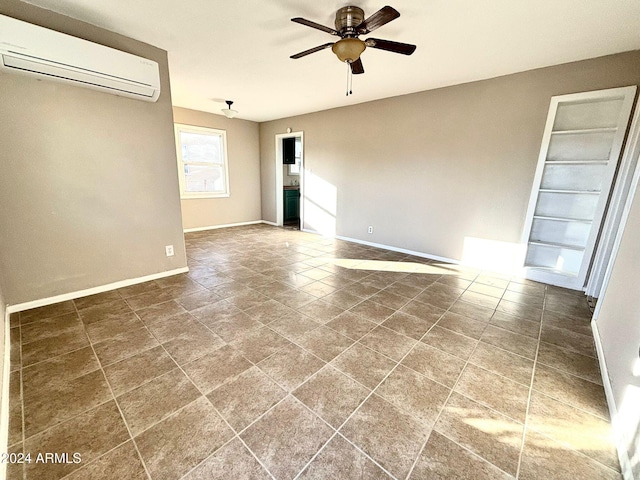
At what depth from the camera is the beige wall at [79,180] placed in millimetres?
2156

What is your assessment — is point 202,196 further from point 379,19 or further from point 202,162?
point 379,19

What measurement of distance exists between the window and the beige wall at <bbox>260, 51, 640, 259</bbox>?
1965 mm

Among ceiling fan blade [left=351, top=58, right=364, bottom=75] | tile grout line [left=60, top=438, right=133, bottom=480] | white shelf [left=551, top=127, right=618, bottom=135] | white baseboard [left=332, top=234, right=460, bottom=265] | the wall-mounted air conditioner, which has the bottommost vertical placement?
tile grout line [left=60, top=438, right=133, bottom=480]

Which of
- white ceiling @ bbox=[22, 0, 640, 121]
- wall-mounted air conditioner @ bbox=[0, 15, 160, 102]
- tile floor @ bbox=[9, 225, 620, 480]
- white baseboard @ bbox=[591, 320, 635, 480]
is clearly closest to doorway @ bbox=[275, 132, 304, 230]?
white ceiling @ bbox=[22, 0, 640, 121]

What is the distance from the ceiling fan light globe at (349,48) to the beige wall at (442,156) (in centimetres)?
162

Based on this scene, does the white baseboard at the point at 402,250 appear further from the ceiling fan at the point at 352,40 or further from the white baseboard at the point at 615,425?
the ceiling fan at the point at 352,40

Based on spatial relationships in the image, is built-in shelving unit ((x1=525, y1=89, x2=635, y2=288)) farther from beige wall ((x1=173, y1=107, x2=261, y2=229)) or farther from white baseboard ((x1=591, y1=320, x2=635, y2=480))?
beige wall ((x1=173, y1=107, x2=261, y2=229))

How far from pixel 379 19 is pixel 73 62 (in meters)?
2.44

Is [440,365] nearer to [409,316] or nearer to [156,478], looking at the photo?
[409,316]

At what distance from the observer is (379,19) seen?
1.80 metres

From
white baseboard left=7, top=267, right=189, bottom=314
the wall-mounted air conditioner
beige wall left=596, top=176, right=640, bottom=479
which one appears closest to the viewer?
beige wall left=596, top=176, right=640, bottom=479

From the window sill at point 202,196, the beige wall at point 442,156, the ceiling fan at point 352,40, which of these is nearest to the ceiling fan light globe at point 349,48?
the ceiling fan at point 352,40

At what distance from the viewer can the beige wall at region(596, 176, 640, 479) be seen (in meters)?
1.20

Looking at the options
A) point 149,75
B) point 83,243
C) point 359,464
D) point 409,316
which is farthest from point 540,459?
point 149,75
